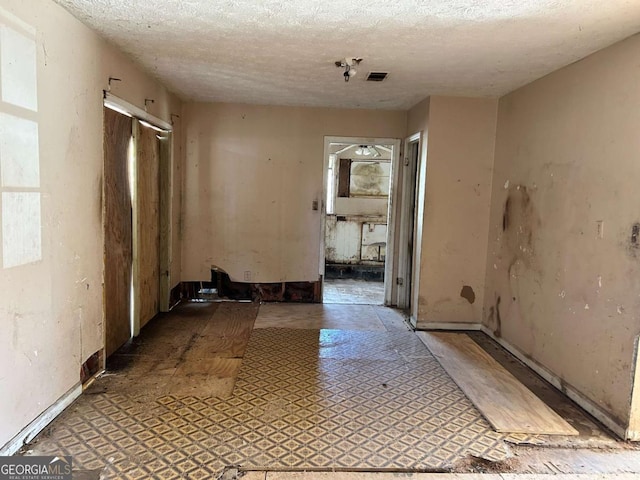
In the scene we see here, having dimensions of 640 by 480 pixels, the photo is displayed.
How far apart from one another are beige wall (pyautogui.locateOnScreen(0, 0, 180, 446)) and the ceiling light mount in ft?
5.28

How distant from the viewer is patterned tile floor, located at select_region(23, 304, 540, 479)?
6.86ft

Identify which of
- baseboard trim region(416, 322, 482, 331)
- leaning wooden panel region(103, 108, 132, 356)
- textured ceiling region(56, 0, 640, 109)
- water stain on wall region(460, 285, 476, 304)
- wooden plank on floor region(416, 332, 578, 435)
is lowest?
wooden plank on floor region(416, 332, 578, 435)

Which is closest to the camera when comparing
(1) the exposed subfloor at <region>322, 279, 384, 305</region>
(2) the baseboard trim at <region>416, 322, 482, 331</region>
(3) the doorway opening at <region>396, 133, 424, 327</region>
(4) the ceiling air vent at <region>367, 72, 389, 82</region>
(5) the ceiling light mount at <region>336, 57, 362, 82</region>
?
(5) the ceiling light mount at <region>336, 57, 362, 82</region>

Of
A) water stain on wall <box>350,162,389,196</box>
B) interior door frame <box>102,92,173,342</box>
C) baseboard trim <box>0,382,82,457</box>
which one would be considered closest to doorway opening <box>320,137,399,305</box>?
water stain on wall <box>350,162,389,196</box>

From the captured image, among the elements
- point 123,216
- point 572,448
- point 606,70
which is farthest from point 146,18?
point 572,448

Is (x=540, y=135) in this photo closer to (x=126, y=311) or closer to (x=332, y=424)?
(x=332, y=424)

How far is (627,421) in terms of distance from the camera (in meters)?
2.36

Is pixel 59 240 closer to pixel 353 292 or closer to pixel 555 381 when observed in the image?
pixel 555 381

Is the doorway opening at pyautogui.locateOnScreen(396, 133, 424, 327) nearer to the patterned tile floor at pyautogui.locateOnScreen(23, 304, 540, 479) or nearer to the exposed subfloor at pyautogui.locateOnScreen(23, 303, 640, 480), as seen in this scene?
the exposed subfloor at pyautogui.locateOnScreen(23, 303, 640, 480)

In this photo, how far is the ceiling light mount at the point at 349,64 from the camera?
303 centimetres

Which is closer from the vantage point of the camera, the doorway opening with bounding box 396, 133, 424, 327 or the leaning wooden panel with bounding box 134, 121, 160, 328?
the leaning wooden panel with bounding box 134, 121, 160, 328

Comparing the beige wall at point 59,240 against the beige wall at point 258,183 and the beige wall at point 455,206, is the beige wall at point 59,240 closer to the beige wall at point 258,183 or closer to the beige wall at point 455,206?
the beige wall at point 258,183

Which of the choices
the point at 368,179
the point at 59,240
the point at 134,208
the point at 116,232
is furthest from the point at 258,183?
the point at 368,179

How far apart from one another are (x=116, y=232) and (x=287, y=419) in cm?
193
